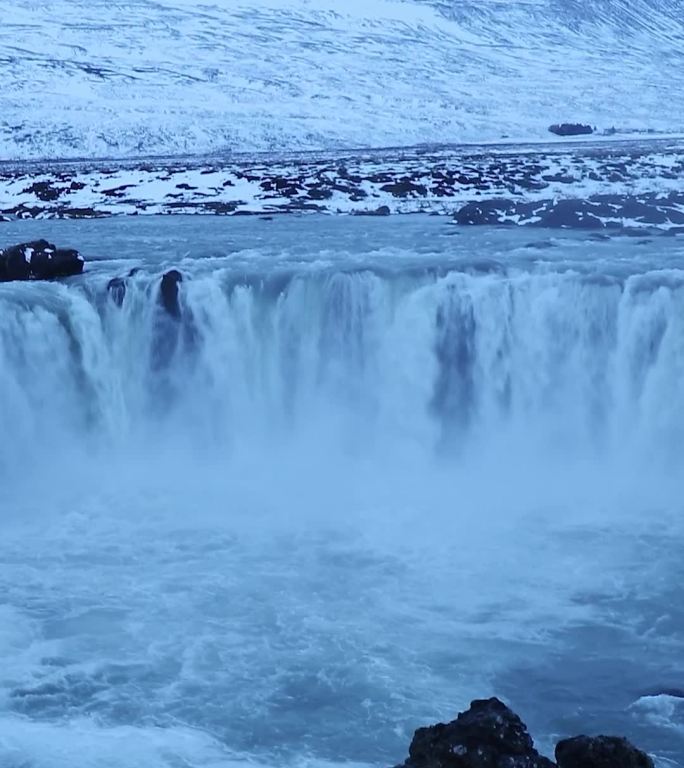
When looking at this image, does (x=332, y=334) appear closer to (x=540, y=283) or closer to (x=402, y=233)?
(x=540, y=283)

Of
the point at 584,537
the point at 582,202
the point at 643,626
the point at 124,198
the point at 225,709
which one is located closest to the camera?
the point at 225,709

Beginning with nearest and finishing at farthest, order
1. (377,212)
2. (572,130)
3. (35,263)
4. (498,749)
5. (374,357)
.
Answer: (498,749)
(374,357)
(35,263)
(377,212)
(572,130)

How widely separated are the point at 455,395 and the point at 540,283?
1938 mm

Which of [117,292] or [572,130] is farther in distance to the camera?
[572,130]

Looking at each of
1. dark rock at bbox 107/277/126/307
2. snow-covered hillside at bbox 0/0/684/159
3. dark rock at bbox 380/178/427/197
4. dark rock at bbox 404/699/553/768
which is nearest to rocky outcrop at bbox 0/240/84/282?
dark rock at bbox 107/277/126/307

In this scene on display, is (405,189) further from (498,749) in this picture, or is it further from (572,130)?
(572,130)

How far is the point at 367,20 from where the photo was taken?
77000 mm

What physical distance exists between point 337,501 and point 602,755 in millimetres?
7247

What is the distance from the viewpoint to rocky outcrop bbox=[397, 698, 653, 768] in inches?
269

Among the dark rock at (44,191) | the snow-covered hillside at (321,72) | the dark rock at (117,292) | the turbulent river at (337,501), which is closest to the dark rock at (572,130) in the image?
the snow-covered hillside at (321,72)

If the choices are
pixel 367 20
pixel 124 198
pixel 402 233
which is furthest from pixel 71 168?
pixel 367 20

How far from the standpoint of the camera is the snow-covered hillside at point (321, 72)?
4969 centimetres

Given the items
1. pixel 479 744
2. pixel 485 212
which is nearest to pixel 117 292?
pixel 479 744

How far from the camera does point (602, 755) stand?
6.90 meters
